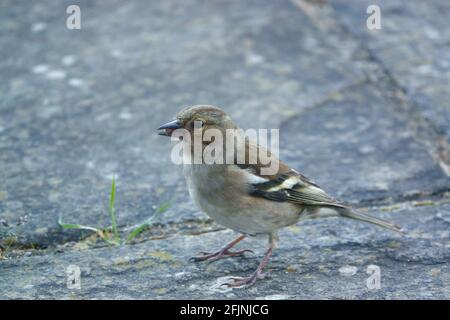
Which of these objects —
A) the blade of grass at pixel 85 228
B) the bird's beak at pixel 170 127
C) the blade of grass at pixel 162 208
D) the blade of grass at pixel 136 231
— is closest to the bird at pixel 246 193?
the bird's beak at pixel 170 127

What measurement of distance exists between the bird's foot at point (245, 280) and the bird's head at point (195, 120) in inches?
29.8

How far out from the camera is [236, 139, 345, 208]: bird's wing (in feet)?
10.8

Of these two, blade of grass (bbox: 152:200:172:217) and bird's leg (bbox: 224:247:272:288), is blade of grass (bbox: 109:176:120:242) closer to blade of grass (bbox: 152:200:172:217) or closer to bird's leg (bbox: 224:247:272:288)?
blade of grass (bbox: 152:200:172:217)

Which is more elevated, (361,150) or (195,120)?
(195,120)

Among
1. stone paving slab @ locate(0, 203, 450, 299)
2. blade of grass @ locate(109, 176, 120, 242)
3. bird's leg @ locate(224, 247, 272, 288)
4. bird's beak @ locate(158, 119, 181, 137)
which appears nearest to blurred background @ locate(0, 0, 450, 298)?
blade of grass @ locate(109, 176, 120, 242)

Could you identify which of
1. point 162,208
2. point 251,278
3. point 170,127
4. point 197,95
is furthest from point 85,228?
point 197,95

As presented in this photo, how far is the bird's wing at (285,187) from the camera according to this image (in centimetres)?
328

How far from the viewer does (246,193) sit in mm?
3227

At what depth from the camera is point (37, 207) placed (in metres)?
3.41

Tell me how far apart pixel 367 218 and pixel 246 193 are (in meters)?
0.55

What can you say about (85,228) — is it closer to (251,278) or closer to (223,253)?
(223,253)

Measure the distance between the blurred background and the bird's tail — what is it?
28cm

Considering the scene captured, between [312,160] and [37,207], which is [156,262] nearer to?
[37,207]
